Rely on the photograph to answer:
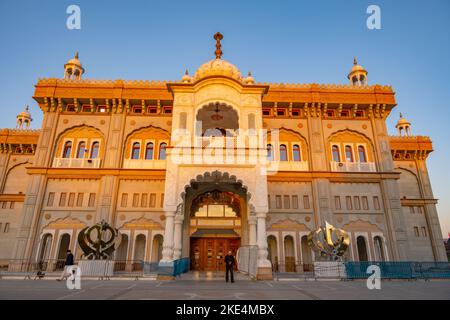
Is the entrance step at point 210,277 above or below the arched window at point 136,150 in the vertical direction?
below

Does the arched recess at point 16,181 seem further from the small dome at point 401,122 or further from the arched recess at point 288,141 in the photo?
the small dome at point 401,122

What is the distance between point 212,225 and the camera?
2202 cm

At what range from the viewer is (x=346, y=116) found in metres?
25.8

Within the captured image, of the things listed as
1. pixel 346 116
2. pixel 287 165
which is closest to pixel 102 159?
pixel 287 165

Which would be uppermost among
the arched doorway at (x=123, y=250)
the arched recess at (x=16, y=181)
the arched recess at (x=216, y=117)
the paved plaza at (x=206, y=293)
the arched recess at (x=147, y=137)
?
the arched recess at (x=147, y=137)

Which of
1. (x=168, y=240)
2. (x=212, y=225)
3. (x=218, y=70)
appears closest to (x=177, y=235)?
(x=168, y=240)

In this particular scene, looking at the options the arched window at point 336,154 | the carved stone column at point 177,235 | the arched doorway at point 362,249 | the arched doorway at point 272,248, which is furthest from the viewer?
the arched window at point 336,154

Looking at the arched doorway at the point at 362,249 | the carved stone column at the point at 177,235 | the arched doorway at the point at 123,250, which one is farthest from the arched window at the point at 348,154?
the arched doorway at the point at 123,250

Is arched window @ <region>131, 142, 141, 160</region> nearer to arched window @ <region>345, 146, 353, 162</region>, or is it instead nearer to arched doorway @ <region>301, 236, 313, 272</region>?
arched doorway @ <region>301, 236, 313, 272</region>

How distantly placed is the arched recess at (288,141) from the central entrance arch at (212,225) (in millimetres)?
5721

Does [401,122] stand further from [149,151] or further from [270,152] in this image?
[149,151]

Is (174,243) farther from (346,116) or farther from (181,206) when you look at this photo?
(346,116)

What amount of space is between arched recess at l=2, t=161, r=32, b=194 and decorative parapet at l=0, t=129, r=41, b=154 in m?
1.81

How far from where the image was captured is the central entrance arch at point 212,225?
833 inches
